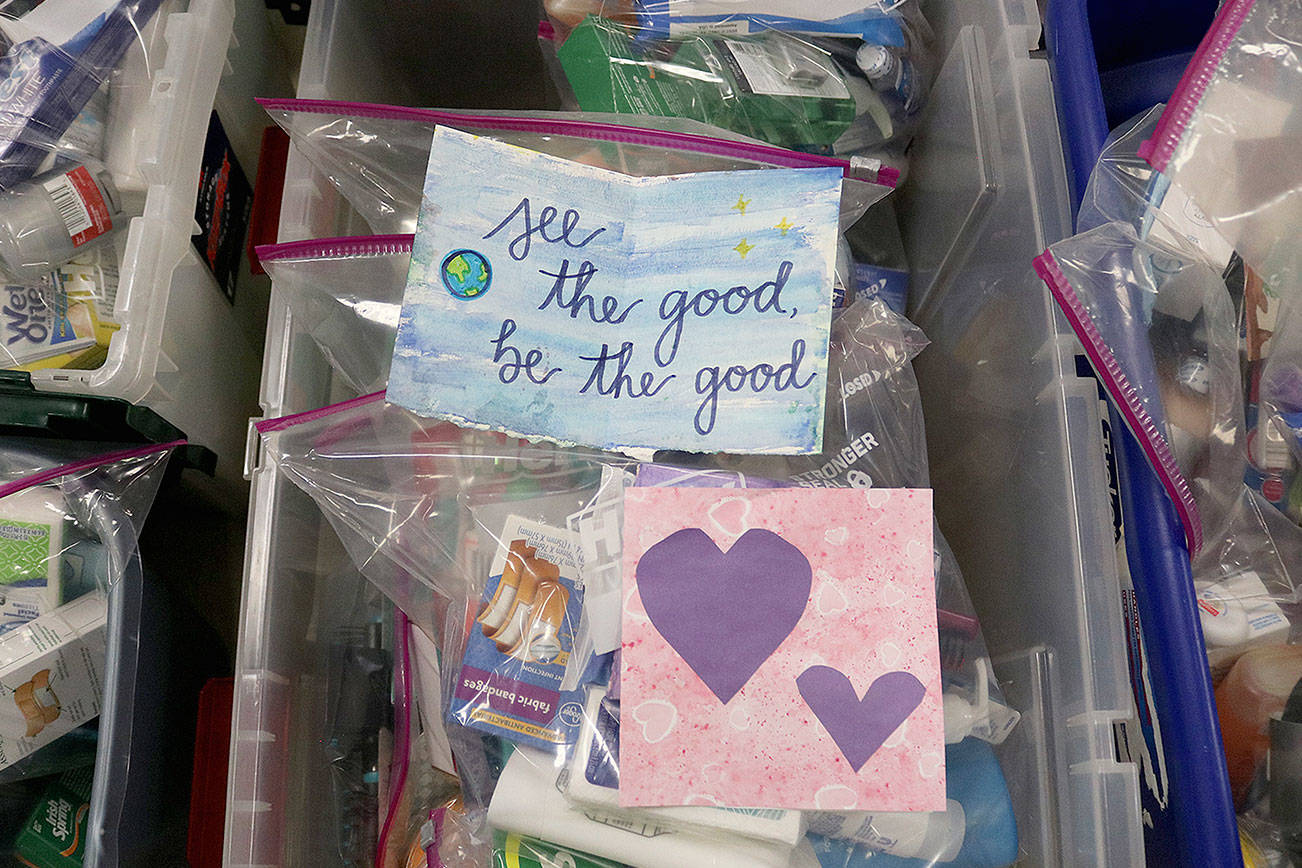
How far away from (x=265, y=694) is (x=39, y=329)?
31cm

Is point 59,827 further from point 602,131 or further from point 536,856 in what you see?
point 602,131

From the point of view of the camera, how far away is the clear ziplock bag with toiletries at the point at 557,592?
1.59 ft

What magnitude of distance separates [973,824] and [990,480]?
0.24 metres

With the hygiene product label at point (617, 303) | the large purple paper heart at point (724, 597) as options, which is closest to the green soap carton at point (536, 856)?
the large purple paper heart at point (724, 597)

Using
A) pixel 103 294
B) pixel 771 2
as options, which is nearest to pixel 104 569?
pixel 103 294

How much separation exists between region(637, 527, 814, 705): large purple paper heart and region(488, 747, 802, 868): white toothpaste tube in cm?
8

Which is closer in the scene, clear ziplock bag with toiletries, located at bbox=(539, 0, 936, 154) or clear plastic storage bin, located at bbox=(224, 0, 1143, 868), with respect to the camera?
clear plastic storage bin, located at bbox=(224, 0, 1143, 868)

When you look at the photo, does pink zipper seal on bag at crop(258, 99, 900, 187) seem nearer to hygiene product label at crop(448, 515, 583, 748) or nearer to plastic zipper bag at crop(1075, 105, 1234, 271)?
plastic zipper bag at crop(1075, 105, 1234, 271)

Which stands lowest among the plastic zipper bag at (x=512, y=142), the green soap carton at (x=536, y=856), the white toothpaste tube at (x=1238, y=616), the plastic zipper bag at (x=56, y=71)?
the green soap carton at (x=536, y=856)

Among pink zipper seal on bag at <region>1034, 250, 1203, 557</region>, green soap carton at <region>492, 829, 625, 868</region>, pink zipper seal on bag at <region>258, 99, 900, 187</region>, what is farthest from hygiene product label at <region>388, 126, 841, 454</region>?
green soap carton at <region>492, 829, 625, 868</region>

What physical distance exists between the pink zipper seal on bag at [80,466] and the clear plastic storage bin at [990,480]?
0.24 feet

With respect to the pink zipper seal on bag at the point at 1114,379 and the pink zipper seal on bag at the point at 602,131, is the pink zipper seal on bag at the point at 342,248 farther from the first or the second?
the pink zipper seal on bag at the point at 1114,379

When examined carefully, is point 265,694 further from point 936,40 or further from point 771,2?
point 936,40

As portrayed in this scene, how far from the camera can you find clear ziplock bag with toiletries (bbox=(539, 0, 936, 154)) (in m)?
0.64
